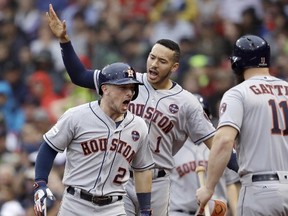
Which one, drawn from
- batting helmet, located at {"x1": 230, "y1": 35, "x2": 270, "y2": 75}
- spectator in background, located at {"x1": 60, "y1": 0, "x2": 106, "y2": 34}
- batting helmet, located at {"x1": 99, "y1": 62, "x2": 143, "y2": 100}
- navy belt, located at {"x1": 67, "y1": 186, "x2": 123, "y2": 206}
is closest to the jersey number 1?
batting helmet, located at {"x1": 230, "y1": 35, "x2": 270, "y2": 75}

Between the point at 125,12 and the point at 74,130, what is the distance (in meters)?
8.79

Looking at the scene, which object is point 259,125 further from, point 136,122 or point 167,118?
point 167,118

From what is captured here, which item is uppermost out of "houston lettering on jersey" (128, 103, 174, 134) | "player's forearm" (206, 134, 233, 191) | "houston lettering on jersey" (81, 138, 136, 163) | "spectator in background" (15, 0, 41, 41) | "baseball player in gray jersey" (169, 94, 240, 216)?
"spectator in background" (15, 0, 41, 41)

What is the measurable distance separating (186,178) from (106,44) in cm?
613

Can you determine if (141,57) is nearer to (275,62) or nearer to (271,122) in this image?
(275,62)

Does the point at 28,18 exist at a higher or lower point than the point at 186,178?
higher

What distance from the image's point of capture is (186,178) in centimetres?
1061

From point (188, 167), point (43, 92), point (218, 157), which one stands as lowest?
point (188, 167)

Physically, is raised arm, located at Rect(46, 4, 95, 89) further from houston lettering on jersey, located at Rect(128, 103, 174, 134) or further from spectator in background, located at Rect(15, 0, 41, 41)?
spectator in background, located at Rect(15, 0, 41, 41)

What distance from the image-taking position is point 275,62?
14977 millimetres

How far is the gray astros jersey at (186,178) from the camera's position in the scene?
10.5 metres

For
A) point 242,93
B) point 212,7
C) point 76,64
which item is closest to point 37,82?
point 212,7

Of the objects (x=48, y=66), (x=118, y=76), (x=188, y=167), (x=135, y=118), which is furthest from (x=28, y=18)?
(x=118, y=76)

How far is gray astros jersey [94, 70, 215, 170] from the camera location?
31.2ft
